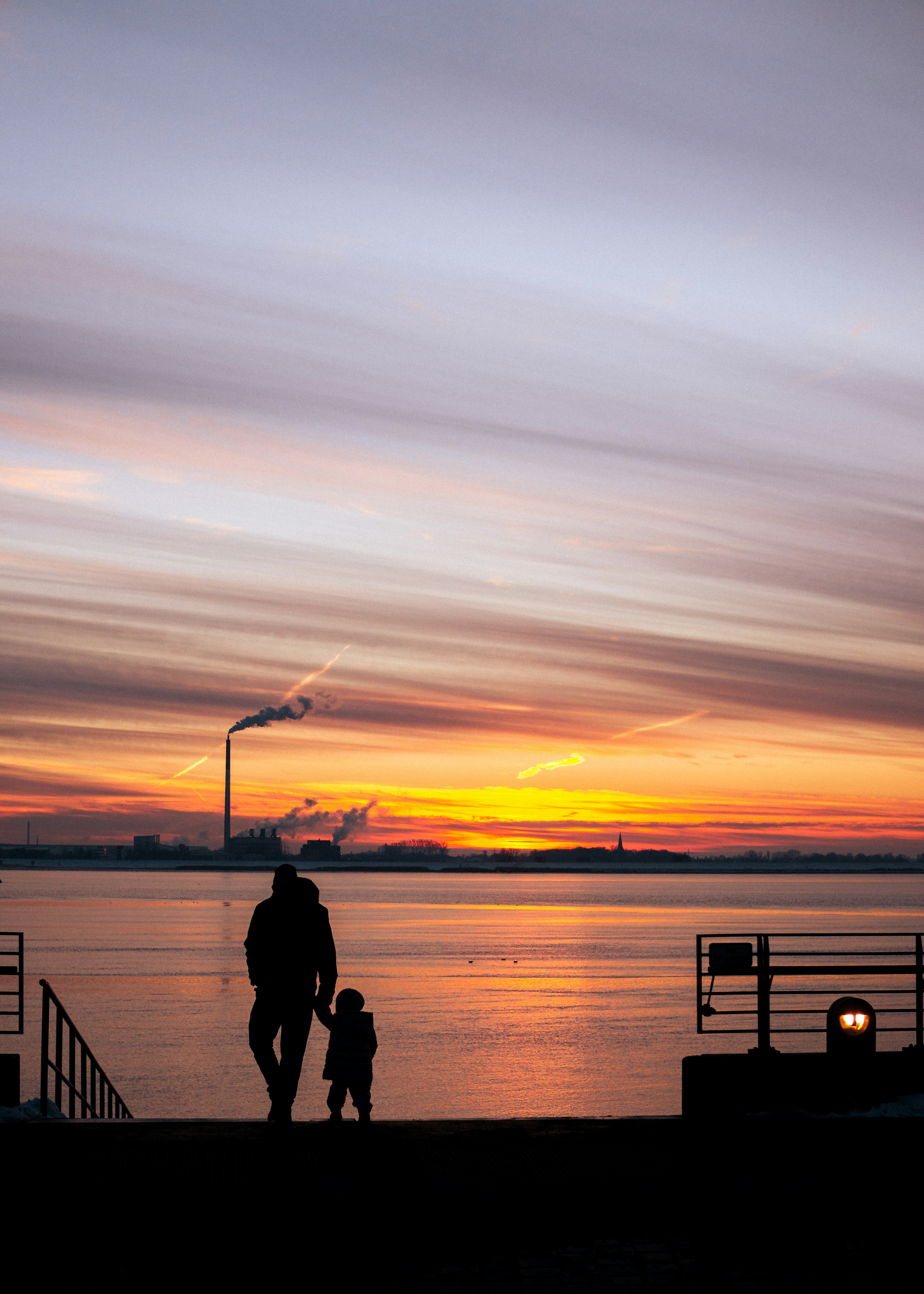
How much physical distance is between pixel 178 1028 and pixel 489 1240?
41.3 m

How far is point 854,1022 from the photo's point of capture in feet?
40.1

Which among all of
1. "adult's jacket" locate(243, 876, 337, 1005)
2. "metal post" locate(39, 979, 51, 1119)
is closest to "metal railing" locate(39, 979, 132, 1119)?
"metal post" locate(39, 979, 51, 1119)

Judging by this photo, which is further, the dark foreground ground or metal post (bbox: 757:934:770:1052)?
metal post (bbox: 757:934:770:1052)

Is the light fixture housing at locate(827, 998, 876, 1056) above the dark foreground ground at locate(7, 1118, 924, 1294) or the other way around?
above

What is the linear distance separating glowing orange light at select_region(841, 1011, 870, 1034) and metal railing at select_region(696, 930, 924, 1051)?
30cm

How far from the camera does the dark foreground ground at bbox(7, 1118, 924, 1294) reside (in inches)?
278

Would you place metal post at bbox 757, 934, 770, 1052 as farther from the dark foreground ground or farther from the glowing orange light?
the dark foreground ground

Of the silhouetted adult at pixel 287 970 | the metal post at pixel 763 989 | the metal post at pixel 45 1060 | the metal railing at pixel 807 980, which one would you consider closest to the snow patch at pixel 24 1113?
the metal post at pixel 45 1060

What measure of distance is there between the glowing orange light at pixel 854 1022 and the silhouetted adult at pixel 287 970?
5069mm

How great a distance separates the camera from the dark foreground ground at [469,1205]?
23.1 ft

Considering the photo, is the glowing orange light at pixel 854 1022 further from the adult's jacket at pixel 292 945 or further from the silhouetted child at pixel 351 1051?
the adult's jacket at pixel 292 945

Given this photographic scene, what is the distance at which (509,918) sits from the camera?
481 feet

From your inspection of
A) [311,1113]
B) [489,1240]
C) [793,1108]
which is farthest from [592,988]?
[489,1240]

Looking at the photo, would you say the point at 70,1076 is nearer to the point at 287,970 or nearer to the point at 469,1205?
the point at 287,970
